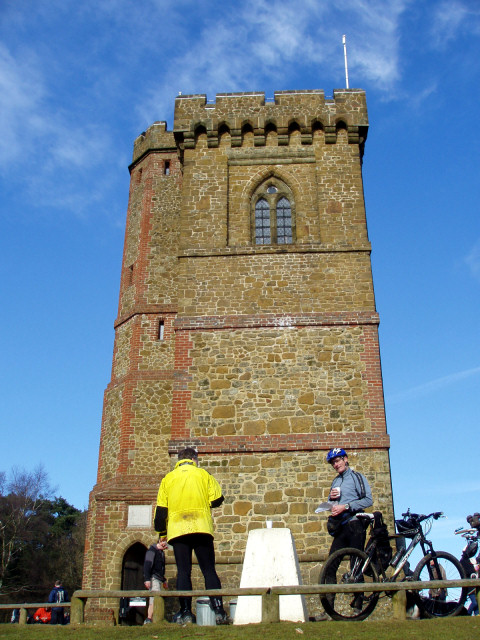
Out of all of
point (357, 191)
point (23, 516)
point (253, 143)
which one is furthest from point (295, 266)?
point (23, 516)

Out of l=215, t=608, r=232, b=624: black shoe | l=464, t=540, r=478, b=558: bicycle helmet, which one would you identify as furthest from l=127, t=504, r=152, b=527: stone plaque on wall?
l=215, t=608, r=232, b=624: black shoe

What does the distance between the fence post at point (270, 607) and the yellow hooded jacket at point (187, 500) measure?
3.50 ft

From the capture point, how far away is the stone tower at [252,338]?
47.1 ft

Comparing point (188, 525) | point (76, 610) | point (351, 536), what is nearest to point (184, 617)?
point (188, 525)

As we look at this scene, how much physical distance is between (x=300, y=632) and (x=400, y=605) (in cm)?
128

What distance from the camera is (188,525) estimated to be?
7.52 metres

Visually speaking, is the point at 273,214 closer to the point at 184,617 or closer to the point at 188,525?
the point at 188,525

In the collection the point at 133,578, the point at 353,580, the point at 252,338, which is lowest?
the point at 353,580

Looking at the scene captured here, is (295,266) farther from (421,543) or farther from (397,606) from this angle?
(397,606)

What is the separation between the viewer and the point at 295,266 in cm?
1658

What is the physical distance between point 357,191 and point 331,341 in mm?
4574

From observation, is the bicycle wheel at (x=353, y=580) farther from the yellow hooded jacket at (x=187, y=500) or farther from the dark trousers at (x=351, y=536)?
the yellow hooded jacket at (x=187, y=500)

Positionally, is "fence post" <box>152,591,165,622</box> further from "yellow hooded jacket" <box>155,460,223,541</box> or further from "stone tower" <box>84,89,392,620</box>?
"stone tower" <box>84,89,392,620</box>

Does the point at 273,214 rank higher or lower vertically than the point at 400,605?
higher
